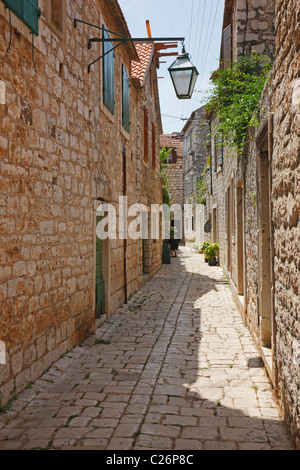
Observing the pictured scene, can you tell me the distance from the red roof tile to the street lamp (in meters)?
5.05

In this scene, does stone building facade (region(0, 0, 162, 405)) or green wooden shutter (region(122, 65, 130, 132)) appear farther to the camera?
green wooden shutter (region(122, 65, 130, 132))

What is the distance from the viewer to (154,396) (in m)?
3.96

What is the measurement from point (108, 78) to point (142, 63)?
210 inches

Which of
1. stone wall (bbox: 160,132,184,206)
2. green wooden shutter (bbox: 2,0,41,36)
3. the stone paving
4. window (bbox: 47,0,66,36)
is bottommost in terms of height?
the stone paving

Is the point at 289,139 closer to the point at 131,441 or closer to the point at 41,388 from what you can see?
the point at 131,441

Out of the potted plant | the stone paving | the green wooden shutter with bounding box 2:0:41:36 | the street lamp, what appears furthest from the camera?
the potted plant

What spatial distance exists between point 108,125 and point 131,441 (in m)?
5.80

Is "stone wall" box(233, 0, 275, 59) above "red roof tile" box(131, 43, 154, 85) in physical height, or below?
below

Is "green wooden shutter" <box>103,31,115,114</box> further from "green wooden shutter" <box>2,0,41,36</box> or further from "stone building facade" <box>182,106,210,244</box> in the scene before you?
"stone building facade" <box>182,106,210,244</box>

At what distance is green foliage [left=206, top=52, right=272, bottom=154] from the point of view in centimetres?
570

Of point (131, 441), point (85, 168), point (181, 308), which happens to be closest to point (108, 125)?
point (85, 168)

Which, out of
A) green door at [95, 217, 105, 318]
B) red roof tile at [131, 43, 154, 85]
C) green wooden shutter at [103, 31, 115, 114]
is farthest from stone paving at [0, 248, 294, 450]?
red roof tile at [131, 43, 154, 85]

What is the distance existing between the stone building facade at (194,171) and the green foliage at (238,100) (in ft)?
49.0

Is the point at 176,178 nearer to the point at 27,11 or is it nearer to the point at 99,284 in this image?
the point at 99,284
